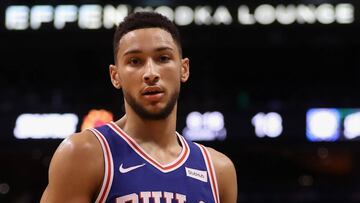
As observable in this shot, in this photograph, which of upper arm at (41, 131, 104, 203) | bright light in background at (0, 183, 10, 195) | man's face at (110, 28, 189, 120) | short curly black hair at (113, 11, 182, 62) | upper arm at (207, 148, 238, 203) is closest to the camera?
upper arm at (41, 131, 104, 203)

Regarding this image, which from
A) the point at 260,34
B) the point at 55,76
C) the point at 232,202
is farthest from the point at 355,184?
the point at 232,202

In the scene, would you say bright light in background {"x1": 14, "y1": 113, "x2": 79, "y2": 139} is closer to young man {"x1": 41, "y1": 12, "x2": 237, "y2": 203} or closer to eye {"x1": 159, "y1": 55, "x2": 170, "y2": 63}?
young man {"x1": 41, "y1": 12, "x2": 237, "y2": 203}

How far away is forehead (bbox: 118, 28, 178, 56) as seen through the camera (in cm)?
248

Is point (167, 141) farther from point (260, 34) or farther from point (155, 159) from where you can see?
point (260, 34)

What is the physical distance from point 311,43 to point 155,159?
8.21m

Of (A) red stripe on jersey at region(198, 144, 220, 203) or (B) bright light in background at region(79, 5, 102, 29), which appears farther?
(B) bright light in background at region(79, 5, 102, 29)

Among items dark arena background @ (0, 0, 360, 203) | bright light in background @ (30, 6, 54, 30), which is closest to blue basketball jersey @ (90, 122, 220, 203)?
dark arena background @ (0, 0, 360, 203)

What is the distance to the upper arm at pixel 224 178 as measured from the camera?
107 inches

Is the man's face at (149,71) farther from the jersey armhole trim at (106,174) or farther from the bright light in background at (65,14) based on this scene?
the bright light in background at (65,14)

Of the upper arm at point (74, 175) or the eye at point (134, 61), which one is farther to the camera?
the eye at point (134, 61)

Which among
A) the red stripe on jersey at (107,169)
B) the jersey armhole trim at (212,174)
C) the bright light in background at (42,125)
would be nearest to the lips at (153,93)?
the red stripe on jersey at (107,169)

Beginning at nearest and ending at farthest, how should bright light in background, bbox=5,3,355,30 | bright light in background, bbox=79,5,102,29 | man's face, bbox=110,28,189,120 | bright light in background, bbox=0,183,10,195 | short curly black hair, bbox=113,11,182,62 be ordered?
man's face, bbox=110,28,189,120 < short curly black hair, bbox=113,11,182,62 < bright light in background, bbox=5,3,355,30 < bright light in background, bbox=79,5,102,29 < bright light in background, bbox=0,183,10,195

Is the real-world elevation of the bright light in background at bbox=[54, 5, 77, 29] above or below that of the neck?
above

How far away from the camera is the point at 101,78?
39.9ft
